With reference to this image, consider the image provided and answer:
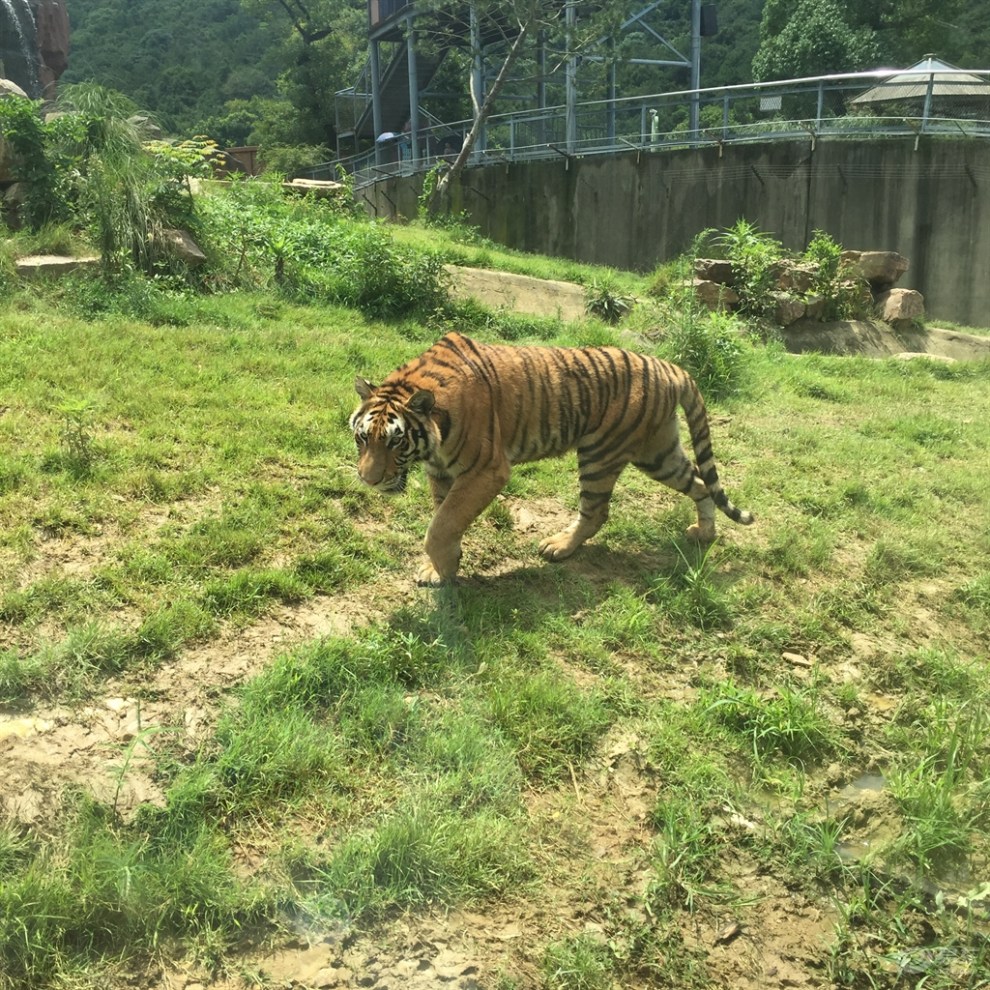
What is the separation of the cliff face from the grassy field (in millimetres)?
28164

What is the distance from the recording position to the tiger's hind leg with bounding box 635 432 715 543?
532 cm

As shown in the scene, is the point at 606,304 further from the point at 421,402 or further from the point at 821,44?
the point at 821,44

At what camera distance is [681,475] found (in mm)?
5352

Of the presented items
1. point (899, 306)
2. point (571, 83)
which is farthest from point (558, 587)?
point (571, 83)

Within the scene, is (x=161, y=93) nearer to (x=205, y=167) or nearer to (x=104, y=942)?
(x=205, y=167)

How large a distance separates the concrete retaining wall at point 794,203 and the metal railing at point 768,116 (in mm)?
233

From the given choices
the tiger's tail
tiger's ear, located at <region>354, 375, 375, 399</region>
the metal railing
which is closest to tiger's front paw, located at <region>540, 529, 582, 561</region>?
the tiger's tail

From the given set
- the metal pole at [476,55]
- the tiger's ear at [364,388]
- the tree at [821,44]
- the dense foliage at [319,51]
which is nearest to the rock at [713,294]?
the tiger's ear at [364,388]

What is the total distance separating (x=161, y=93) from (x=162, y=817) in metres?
53.7

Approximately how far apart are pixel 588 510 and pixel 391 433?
141 cm

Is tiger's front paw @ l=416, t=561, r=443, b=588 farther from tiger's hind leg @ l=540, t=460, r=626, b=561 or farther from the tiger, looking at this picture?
tiger's hind leg @ l=540, t=460, r=626, b=561

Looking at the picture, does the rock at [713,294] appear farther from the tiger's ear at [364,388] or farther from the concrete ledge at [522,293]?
the tiger's ear at [364,388]

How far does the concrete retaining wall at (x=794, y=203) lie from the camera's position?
588 inches

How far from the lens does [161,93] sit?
48.4 meters
